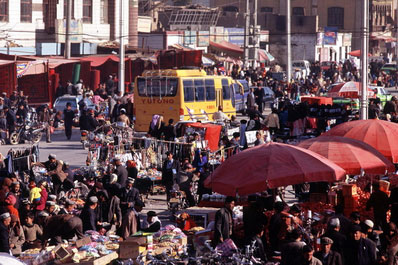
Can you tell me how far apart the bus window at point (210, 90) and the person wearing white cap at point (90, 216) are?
1719cm

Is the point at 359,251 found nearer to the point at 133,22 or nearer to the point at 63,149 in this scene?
the point at 63,149

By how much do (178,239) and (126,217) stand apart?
1.70 metres

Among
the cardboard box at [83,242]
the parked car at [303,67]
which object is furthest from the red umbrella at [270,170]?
the parked car at [303,67]

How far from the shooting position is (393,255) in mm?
13188

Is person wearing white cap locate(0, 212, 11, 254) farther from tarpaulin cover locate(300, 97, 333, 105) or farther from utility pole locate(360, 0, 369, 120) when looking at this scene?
tarpaulin cover locate(300, 97, 333, 105)

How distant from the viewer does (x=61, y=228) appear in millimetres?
15672

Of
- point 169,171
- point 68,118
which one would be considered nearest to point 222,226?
point 169,171

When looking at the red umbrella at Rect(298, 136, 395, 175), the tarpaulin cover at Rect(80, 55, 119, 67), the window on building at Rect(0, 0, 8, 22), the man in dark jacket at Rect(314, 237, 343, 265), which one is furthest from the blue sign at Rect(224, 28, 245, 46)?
the man in dark jacket at Rect(314, 237, 343, 265)

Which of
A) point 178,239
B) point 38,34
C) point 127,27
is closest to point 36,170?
point 178,239

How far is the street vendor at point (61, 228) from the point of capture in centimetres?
1555

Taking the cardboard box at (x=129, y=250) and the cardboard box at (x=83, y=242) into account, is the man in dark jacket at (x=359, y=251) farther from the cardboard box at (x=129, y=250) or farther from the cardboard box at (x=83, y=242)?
the cardboard box at (x=83, y=242)

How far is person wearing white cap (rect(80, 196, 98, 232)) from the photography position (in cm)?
1647

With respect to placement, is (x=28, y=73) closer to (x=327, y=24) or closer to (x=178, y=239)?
(x=178, y=239)

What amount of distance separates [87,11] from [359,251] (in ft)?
152
